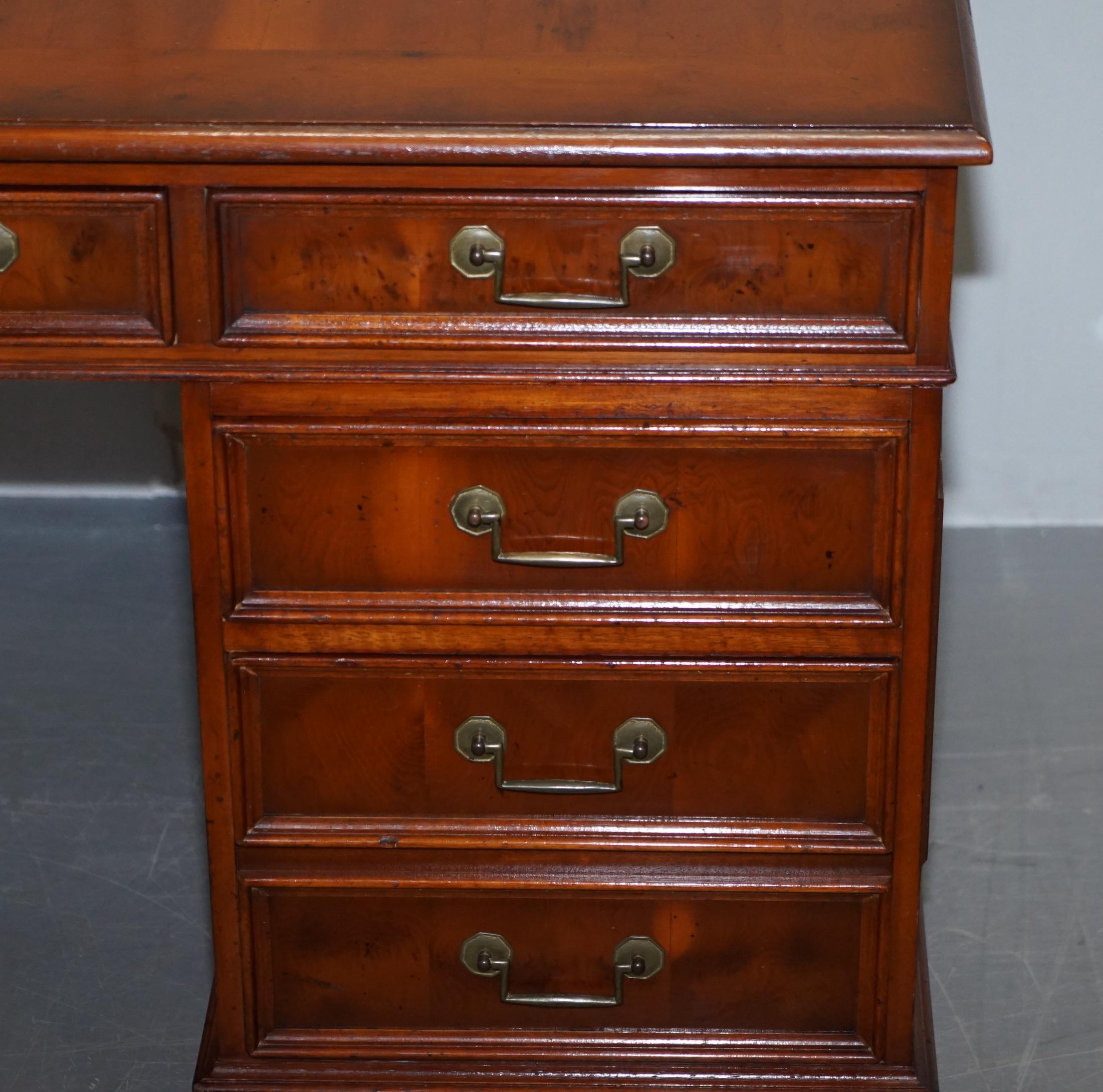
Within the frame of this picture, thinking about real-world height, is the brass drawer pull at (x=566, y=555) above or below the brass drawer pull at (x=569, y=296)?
below

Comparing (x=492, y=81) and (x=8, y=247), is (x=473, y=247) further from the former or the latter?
(x=8, y=247)

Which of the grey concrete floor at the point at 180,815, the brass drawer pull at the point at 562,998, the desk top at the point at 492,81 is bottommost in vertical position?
the grey concrete floor at the point at 180,815

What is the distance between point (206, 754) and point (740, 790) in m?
0.53

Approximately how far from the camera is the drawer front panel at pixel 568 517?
1.68m

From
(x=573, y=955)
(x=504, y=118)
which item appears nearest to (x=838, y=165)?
(x=504, y=118)

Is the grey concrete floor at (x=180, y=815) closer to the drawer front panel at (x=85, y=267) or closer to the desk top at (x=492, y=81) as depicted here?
Answer: the drawer front panel at (x=85, y=267)

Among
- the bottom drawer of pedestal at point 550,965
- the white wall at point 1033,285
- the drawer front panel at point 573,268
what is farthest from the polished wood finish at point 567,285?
the white wall at point 1033,285

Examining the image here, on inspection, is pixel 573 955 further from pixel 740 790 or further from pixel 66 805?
pixel 66 805

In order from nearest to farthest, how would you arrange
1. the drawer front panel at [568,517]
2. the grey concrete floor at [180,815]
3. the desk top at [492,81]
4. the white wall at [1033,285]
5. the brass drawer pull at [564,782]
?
the desk top at [492,81], the drawer front panel at [568,517], the brass drawer pull at [564,782], the grey concrete floor at [180,815], the white wall at [1033,285]

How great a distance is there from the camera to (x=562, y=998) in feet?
6.31

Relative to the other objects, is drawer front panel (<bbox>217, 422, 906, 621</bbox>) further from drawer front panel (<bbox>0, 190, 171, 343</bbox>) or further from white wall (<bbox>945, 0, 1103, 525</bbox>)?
white wall (<bbox>945, 0, 1103, 525</bbox>)

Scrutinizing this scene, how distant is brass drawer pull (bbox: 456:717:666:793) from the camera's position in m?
1.80

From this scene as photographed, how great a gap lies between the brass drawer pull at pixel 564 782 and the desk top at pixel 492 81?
1.87ft

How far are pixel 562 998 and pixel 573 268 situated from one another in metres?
0.79
